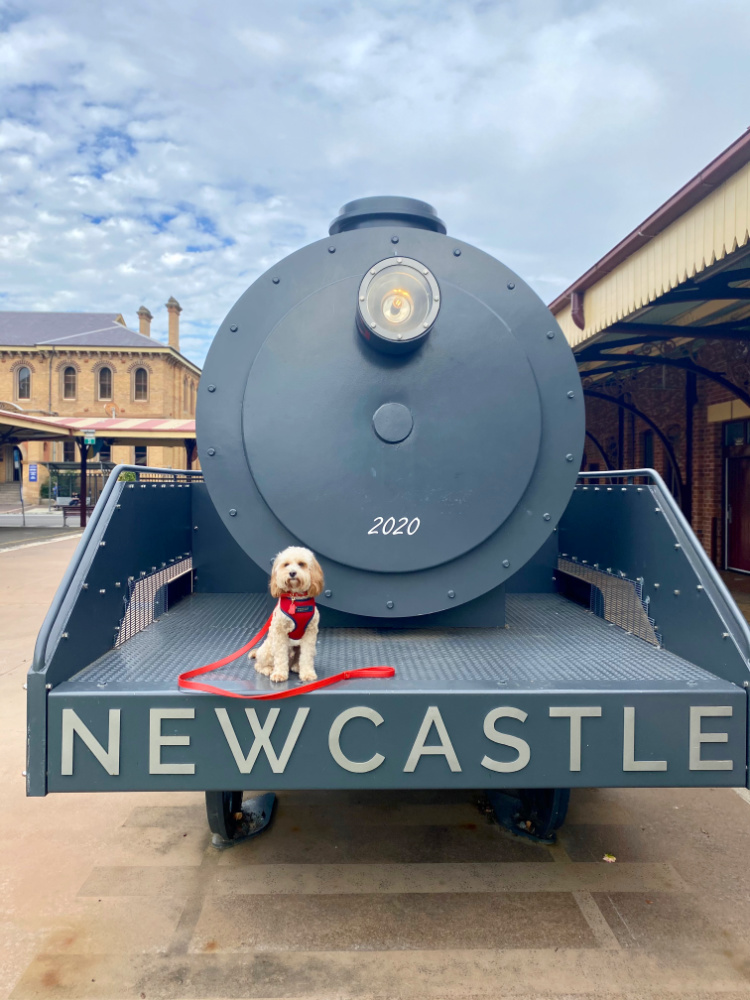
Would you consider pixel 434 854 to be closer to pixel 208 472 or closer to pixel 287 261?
pixel 208 472

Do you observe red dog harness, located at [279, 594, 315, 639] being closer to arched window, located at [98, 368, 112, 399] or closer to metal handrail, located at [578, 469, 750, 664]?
metal handrail, located at [578, 469, 750, 664]

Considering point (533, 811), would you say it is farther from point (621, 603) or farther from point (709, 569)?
point (709, 569)

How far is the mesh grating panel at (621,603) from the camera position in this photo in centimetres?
245

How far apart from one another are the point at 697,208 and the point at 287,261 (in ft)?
12.9

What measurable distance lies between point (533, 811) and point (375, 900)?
33.2 inches

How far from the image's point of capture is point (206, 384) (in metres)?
2.36

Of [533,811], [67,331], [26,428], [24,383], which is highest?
[67,331]

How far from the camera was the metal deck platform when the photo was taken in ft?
6.15

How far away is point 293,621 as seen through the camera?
197 centimetres

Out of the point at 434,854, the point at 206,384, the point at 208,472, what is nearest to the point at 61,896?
the point at 434,854

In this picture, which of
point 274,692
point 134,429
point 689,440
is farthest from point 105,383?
point 274,692

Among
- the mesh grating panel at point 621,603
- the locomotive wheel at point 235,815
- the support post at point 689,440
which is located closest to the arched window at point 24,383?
the support post at point 689,440

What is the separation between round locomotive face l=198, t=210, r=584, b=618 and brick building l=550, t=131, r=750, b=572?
9.89 ft

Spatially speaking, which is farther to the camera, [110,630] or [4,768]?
[4,768]
